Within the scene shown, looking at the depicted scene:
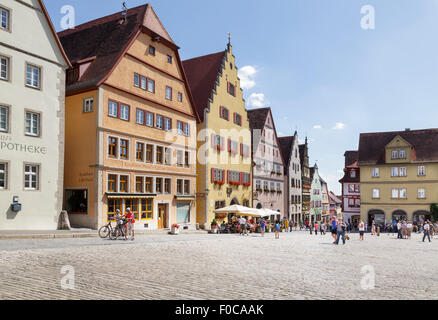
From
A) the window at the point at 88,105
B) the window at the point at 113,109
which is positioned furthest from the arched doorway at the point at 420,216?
the window at the point at 88,105

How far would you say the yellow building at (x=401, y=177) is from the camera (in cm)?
5247

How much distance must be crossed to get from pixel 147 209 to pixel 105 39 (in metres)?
12.4

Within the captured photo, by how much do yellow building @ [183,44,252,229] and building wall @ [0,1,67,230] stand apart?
15.3m

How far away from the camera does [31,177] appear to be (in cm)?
2273

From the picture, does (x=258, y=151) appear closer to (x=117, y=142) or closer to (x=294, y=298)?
(x=117, y=142)

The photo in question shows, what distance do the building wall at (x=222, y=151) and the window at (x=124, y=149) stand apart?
9738mm

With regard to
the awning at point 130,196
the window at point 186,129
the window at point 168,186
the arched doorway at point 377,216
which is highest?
the window at point 186,129

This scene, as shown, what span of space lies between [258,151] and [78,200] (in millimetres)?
25417

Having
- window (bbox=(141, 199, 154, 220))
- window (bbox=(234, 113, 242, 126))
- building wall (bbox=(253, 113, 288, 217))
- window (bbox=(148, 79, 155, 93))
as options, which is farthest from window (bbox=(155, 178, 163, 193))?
building wall (bbox=(253, 113, 288, 217))

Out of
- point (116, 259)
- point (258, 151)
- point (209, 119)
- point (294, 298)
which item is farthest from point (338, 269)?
point (258, 151)

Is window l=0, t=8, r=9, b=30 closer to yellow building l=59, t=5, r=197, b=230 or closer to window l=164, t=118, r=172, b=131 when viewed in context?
yellow building l=59, t=5, r=197, b=230

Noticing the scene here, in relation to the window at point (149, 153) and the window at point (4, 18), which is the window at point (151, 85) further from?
the window at point (4, 18)

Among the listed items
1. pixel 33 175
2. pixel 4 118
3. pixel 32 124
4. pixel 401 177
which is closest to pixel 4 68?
pixel 4 118

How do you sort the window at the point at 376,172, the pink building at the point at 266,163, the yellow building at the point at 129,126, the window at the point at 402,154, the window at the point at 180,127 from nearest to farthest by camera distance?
the yellow building at the point at 129,126 < the window at the point at 180,127 < the pink building at the point at 266,163 < the window at the point at 402,154 < the window at the point at 376,172
